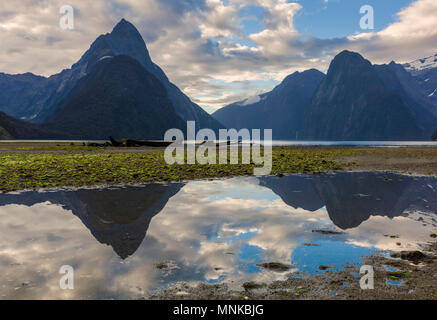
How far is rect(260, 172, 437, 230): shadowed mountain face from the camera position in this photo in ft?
41.2

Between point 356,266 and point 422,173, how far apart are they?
23.3 metres

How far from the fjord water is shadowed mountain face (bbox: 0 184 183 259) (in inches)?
1.9

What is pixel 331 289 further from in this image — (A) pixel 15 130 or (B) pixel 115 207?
(A) pixel 15 130

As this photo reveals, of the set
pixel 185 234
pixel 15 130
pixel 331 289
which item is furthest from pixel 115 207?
pixel 15 130

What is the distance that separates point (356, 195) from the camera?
1622 centimetres

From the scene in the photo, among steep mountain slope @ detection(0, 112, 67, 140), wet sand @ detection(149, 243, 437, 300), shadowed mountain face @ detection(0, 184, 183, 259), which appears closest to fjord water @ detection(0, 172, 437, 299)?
shadowed mountain face @ detection(0, 184, 183, 259)

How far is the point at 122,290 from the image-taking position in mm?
5668

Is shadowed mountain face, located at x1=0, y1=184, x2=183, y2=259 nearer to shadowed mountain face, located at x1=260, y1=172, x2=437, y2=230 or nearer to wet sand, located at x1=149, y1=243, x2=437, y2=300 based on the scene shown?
wet sand, located at x1=149, y1=243, x2=437, y2=300

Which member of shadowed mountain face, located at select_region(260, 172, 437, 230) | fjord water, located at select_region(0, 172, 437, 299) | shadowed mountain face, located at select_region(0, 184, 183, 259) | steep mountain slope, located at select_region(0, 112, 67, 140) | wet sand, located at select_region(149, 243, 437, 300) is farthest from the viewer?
steep mountain slope, located at select_region(0, 112, 67, 140)

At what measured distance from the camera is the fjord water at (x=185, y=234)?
6324mm

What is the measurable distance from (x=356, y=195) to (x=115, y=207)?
488 inches

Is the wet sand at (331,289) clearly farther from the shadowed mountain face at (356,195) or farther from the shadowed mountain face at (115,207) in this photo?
the shadowed mountain face at (356,195)
